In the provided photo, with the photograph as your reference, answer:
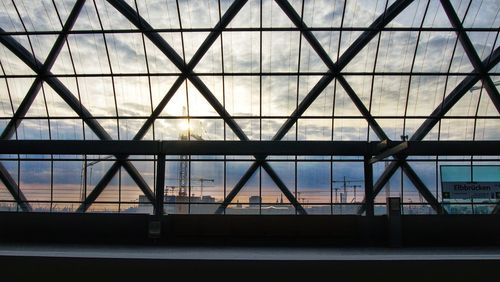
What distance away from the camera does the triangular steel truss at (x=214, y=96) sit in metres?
27.2

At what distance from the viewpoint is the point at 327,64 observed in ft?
92.4

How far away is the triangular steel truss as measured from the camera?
89.3 ft

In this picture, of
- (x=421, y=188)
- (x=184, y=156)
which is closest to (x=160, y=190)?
(x=184, y=156)

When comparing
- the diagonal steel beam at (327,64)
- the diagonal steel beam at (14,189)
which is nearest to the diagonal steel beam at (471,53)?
the diagonal steel beam at (327,64)

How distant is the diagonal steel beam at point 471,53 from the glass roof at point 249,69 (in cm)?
8

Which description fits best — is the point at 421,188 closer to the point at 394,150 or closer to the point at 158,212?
the point at 394,150

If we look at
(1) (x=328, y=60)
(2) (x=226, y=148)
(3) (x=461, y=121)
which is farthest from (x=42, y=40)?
(3) (x=461, y=121)

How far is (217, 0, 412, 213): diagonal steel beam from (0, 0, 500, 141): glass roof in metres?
0.07

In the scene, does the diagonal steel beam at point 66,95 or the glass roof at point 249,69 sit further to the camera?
the diagonal steel beam at point 66,95

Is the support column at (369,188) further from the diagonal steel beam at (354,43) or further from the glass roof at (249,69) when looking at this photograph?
the glass roof at (249,69)
